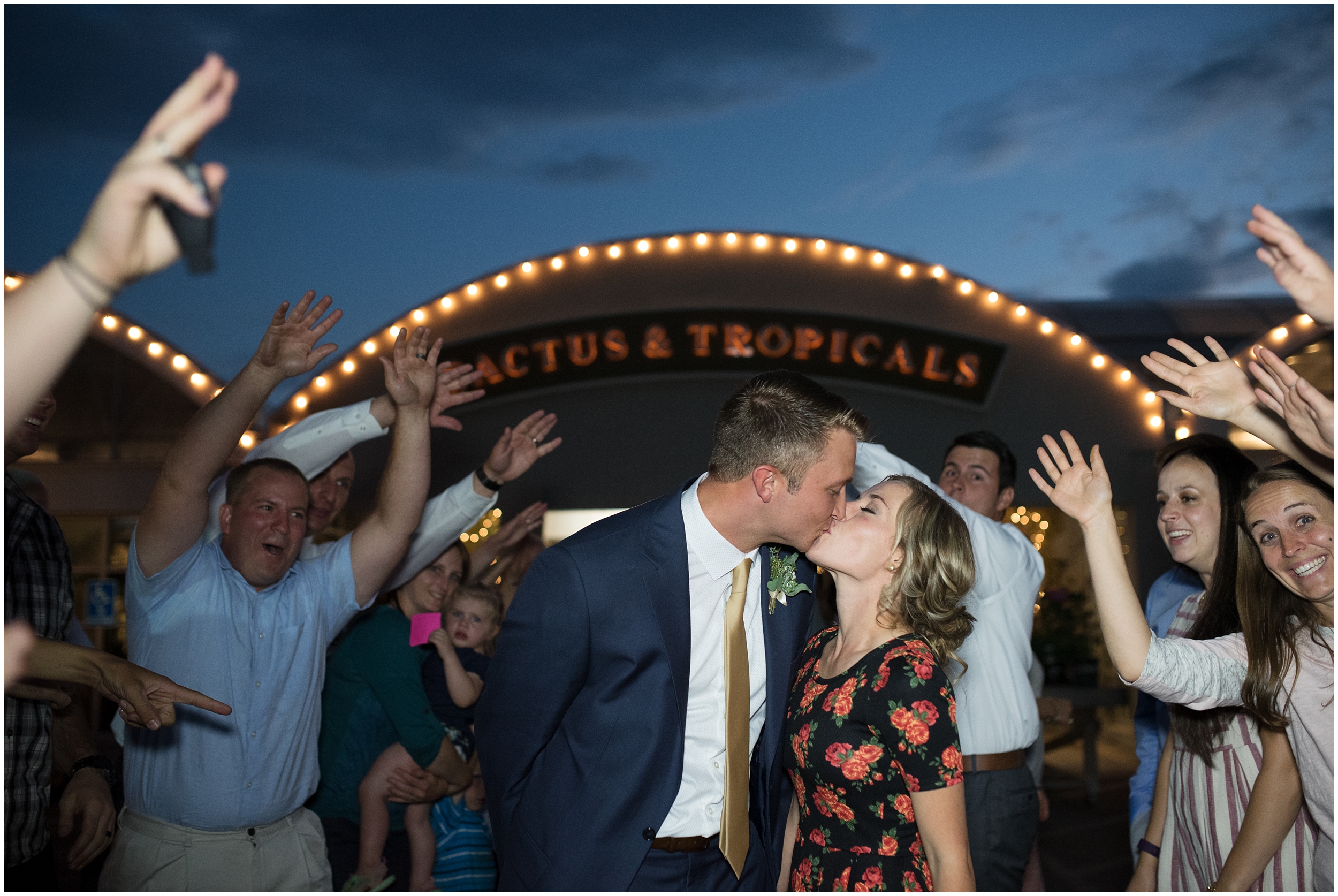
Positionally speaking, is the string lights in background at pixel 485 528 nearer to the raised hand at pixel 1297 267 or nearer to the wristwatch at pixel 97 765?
the wristwatch at pixel 97 765

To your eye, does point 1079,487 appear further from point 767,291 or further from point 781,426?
point 767,291

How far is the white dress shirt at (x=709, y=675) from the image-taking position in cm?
232

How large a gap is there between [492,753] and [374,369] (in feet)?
16.9

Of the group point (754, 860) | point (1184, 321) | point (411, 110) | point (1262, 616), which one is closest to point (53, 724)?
point (754, 860)

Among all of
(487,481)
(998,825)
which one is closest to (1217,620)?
(998,825)

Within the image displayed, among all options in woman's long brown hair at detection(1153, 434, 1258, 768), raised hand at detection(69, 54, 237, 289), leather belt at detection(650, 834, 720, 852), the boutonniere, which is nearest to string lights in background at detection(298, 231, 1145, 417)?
woman's long brown hair at detection(1153, 434, 1258, 768)

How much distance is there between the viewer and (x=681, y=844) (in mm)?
2291

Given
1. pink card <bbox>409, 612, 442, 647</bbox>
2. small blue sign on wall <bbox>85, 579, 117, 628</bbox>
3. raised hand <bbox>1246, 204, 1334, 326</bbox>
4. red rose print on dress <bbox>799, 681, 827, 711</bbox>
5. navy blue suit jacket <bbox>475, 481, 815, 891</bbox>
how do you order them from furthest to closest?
small blue sign on wall <bbox>85, 579, 117, 628</bbox> → pink card <bbox>409, 612, 442, 647</bbox> → red rose print on dress <bbox>799, 681, 827, 711</bbox> → navy blue suit jacket <bbox>475, 481, 815, 891</bbox> → raised hand <bbox>1246, 204, 1334, 326</bbox>

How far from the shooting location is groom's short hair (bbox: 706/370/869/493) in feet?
7.61

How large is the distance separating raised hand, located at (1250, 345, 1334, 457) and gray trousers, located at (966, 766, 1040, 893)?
1908mm

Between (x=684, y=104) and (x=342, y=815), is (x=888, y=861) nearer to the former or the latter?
(x=342, y=815)

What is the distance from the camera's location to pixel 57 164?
22.2 ft

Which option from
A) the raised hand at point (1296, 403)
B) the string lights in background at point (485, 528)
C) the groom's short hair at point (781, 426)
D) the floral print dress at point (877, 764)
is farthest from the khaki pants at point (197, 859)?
the string lights in background at point (485, 528)

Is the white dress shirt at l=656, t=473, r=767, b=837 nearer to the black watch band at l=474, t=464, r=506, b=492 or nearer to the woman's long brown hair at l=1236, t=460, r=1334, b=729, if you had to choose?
the woman's long brown hair at l=1236, t=460, r=1334, b=729
